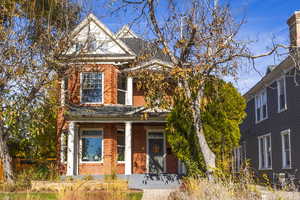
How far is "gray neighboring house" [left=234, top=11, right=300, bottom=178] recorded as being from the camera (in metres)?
18.5

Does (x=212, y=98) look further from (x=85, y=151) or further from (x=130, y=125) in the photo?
(x=85, y=151)

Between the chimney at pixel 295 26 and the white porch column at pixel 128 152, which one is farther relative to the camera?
the white porch column at pixel 128 152

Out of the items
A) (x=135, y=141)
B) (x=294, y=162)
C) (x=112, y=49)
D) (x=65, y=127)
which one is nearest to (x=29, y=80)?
(x=65, y=127)

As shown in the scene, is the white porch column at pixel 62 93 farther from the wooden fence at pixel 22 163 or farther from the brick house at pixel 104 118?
the wooden fence at pixel 22 163

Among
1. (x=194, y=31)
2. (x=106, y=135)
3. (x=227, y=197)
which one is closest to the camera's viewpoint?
(x=227, y=197)

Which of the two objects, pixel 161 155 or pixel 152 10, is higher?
pixel 152 10

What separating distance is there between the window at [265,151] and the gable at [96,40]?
9.78 metres

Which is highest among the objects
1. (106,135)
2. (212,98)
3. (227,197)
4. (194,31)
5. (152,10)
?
(152,10)

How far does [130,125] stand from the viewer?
1933 cm

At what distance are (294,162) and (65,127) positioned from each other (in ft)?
38.3

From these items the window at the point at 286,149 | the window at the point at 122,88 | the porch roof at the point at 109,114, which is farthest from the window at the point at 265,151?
the window at the point at 122,88

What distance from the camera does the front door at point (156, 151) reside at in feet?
69.8

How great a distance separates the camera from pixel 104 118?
19.1 metres

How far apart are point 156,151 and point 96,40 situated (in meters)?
6.93
